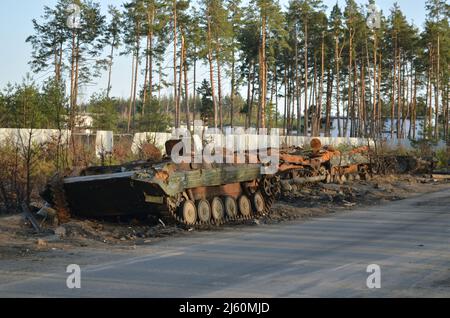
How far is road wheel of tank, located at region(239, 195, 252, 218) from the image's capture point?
51.4ft

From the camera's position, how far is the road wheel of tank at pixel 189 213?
1355 centimetres

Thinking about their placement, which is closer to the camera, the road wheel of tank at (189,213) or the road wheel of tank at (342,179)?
the road wheel of tank at (189,213)

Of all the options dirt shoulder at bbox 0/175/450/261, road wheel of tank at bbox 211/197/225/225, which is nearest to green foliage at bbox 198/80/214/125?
dirt shoulder at bbox 0/175/450/261

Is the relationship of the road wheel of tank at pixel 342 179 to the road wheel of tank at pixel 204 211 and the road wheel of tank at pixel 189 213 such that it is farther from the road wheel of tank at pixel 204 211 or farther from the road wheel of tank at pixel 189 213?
the road wheel of tank at pixel 189 213

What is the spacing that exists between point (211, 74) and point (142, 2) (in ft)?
24.3

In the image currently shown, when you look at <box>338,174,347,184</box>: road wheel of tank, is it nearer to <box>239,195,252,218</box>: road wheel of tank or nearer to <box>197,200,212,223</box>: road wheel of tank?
<box>239,195,252,218</box>: road wheel of tank

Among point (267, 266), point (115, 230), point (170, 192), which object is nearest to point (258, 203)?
point (170, 192)

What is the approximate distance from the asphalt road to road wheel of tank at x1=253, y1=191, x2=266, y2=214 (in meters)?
2.34

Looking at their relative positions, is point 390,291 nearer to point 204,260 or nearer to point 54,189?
point 204,260

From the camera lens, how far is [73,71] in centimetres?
4275

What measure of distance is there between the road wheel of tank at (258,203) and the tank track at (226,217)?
6 cm

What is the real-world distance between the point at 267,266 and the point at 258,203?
7.44m

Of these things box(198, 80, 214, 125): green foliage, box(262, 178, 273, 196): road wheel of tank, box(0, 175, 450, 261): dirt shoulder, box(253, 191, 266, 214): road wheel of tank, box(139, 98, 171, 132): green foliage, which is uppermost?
box(198, 80, 214, 125): green foliage

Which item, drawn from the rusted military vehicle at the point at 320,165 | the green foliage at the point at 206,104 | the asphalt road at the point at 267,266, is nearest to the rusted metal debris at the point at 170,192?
the asphalt road at the point at 267,266
